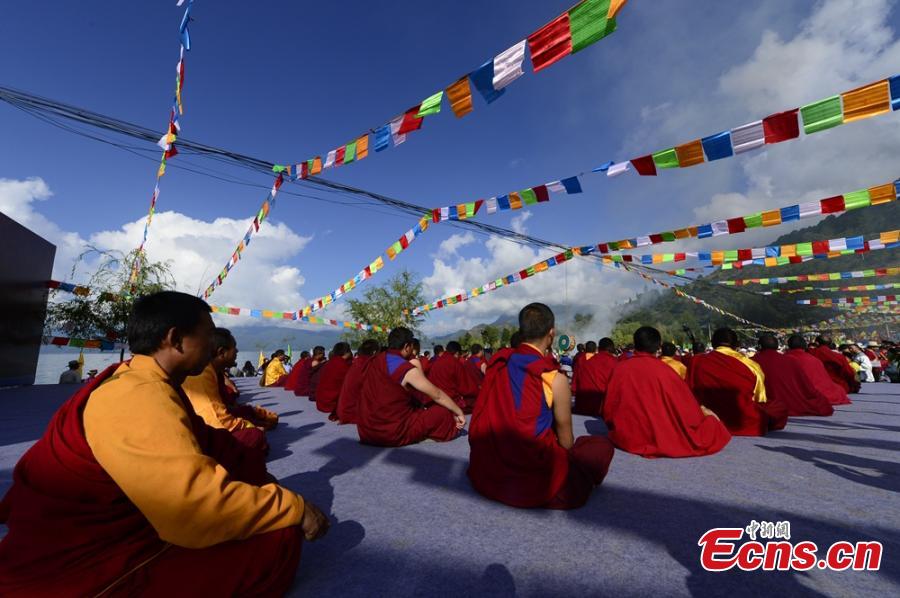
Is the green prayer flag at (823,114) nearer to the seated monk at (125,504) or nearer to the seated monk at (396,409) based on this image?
the seated monk at (396,409)

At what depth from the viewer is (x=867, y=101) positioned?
4.53m

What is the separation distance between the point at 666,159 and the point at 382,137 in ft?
14.6

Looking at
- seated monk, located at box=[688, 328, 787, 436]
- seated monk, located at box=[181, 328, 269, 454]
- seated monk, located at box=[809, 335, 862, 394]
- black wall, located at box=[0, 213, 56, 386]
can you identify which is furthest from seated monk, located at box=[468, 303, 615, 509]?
black wall, located at box=[0, 213, 56, 386]

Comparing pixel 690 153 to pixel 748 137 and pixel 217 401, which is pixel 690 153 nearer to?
pixel 748 137

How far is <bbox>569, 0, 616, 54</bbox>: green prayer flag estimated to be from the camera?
375 centimetres

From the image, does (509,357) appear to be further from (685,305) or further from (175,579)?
(685,305)

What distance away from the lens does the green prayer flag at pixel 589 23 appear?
3.75 m

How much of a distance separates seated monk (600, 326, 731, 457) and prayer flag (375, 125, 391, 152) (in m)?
4.66

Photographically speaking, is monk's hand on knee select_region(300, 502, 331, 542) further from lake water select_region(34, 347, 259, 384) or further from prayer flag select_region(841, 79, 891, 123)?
prayer flag select_region(841, 79, 891, 123)

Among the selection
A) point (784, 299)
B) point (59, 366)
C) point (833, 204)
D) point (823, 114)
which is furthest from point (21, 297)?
point (784, 299)

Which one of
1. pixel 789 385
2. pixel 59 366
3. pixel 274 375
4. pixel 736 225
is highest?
Answer: pixel 736 225

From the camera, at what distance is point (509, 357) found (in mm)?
2998

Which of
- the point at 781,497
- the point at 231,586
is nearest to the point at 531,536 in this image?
the point at 231,586

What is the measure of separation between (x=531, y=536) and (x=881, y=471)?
3.58 metres
